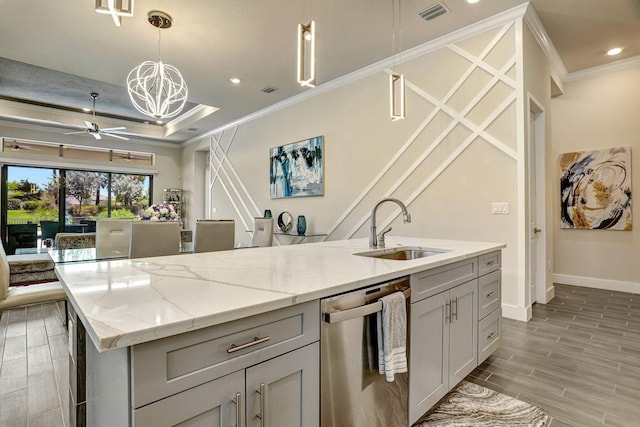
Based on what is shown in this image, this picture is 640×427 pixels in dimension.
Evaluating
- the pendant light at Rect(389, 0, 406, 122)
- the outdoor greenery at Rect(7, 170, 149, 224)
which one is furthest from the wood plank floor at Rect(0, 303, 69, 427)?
the outdoor greenery at Rect(7, 170, 149, 224)

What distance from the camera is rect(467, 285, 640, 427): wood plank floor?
1.82m

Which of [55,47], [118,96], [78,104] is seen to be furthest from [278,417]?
[78,104]

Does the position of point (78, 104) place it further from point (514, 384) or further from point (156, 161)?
point (514, 384)

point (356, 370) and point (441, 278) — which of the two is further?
point (441, 278)

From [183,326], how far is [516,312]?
3403mm

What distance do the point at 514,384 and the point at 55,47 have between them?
554cm

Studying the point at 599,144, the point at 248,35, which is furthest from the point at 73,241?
the point at 599,144

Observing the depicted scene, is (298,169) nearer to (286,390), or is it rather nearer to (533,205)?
(533,205)

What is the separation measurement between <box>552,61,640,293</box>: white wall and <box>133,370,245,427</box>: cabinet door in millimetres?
5346

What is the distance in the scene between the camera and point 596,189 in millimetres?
4418

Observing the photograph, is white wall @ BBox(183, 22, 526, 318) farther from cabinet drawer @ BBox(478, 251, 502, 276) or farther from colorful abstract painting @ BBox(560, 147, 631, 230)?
colorful abstract painting @ BBox(560, 147, 631, 230)

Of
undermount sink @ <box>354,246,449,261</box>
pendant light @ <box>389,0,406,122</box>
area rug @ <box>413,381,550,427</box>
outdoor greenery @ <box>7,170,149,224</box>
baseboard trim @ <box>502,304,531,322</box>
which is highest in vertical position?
pendant light @ <box>389,0,406,122</box>

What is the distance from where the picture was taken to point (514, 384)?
2.07 metres

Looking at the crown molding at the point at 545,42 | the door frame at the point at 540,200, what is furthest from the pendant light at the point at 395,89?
the door frame at the point at 540,200
